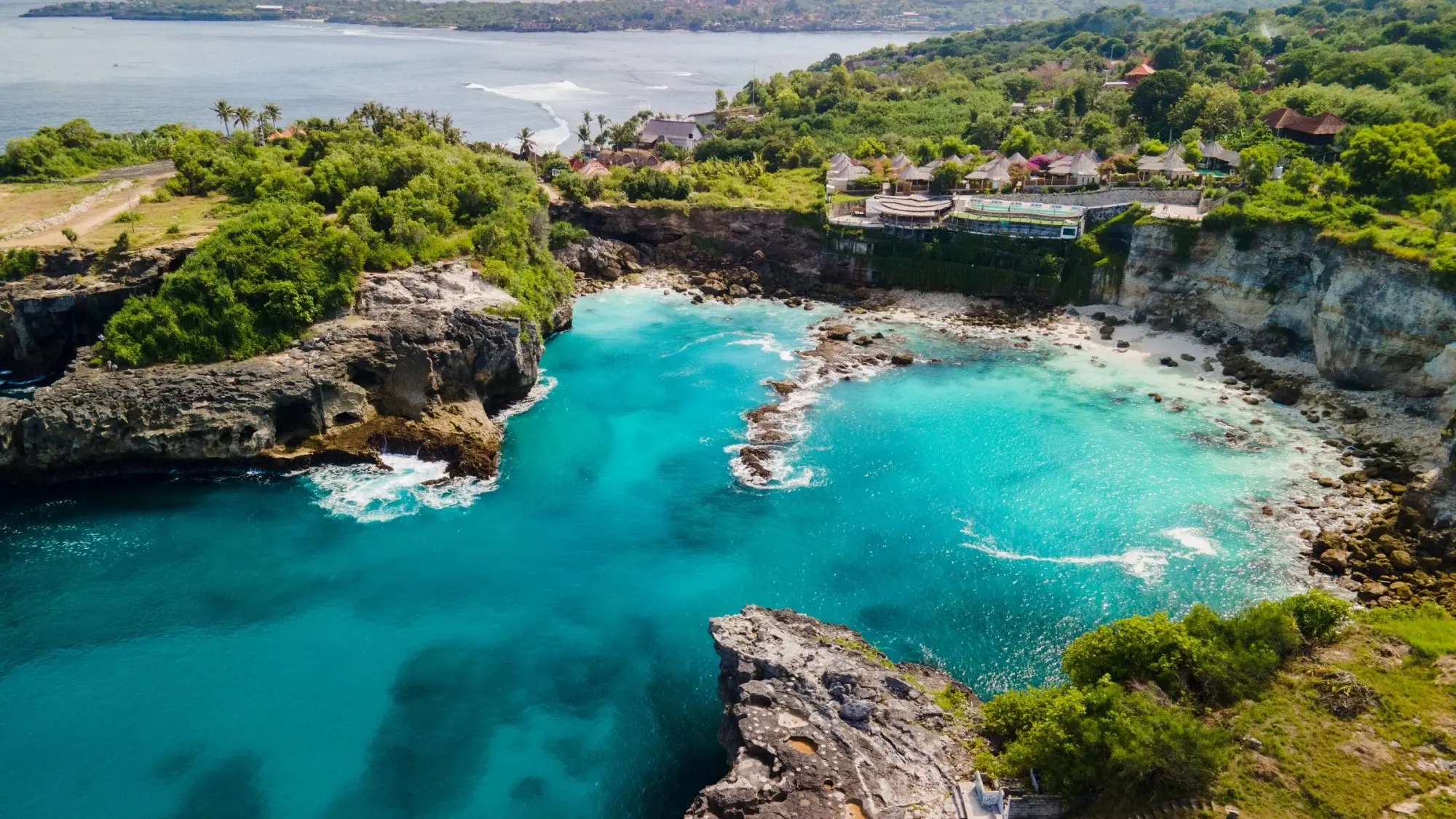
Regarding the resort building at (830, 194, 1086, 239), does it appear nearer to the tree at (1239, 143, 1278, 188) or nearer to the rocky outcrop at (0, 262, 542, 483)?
the tree at (1239, 143, 1278, 188)

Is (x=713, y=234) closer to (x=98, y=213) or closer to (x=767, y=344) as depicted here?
(x=767, y=344)

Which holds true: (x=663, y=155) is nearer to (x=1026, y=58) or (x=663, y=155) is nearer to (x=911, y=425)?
(x=911, y=425)

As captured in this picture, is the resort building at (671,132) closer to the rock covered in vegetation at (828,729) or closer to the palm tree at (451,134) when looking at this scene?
the palm tree at (451,134)

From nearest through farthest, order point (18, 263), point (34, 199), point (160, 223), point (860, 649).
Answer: point (860, 649)
point (18, 263)
point (160, 223)
point (34, 199)

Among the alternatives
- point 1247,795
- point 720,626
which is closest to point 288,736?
point 720,626

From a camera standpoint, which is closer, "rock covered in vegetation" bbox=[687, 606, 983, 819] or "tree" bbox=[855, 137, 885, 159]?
"rock covered in vegetation" bbox=[687, 606, 983, 819]

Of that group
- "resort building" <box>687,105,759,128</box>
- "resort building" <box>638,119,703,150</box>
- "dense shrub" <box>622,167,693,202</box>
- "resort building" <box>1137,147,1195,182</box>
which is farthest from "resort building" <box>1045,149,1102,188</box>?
"resort building" <box>687,105,759,128</box>

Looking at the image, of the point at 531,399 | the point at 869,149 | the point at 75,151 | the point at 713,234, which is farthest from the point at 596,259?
the point at 75,151
